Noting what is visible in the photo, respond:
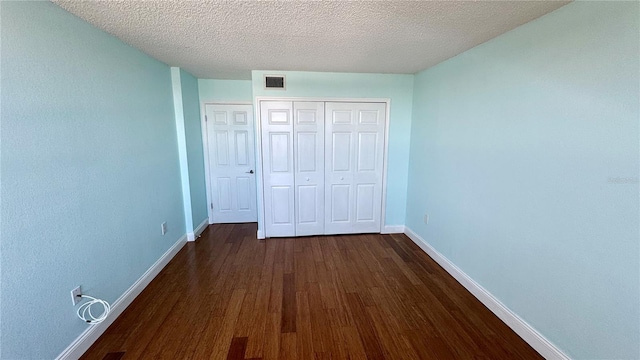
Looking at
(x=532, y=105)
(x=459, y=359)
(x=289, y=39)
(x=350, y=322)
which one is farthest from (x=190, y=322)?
(x=532, y=105)

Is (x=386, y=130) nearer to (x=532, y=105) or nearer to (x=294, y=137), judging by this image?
(x=294, y=137)

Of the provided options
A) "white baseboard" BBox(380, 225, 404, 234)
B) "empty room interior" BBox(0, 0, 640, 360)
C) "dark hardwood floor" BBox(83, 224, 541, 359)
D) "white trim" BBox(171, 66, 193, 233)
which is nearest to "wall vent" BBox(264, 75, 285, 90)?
"empty room interior" BBox(0, 0, 640, 360)

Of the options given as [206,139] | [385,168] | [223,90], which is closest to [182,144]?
[206,139]

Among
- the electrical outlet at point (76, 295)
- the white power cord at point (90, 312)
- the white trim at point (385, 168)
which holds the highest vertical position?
the white trim at point (385, 168)

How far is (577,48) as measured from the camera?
1.56 meters

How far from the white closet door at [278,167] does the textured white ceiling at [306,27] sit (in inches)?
29.0

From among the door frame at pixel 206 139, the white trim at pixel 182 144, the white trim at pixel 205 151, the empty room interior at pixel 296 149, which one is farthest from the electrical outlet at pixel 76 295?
the white trim at pixel 205 151

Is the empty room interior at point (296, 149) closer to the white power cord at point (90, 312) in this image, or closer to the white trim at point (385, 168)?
the white power cord at point (90, 312)

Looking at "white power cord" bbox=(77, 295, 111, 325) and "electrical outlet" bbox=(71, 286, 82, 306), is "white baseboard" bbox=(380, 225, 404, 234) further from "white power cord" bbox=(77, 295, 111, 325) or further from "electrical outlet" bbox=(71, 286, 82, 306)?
"electrical outlet" bbox=(71, 286, 82, 306)

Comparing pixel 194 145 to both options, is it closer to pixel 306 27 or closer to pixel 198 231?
pixel 198 231

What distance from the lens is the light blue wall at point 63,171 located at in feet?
4.51

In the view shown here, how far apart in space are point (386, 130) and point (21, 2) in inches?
136

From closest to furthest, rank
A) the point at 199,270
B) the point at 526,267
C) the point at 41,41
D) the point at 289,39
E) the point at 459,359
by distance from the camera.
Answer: the point at 41,41
the point at 459,359
the point at 526,267
the point at 289,39
the point at 199,270

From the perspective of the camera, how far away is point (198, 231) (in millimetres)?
3881
